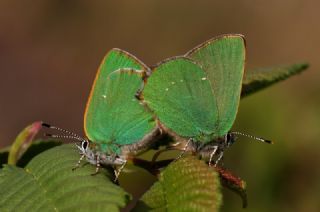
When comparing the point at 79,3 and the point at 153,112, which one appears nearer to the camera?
the point at 153,112

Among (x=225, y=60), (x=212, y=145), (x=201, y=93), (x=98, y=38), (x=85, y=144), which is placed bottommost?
(x=98, y=38)

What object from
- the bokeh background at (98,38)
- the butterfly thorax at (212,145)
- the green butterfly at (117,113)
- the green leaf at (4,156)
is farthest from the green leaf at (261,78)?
the bokeh background at (98,38)

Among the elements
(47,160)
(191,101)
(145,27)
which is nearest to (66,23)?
(145,27)

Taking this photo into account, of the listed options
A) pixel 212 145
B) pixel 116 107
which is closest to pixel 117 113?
pixel 116 107

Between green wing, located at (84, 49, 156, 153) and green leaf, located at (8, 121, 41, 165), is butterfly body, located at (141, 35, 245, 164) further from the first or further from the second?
green leaf, located at (8, 121, 41, 165)

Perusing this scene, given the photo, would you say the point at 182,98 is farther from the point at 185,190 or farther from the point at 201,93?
the point at 185,190

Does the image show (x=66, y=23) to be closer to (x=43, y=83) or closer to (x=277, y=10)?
(x=43, y=83)

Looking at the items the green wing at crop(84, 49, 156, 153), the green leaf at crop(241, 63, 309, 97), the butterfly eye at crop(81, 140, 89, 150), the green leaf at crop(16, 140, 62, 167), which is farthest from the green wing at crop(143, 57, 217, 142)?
the green leaf at crop(16, 140, 62, 167)
